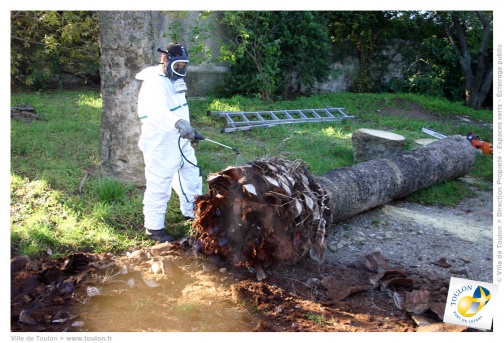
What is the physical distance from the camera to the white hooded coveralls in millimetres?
4902

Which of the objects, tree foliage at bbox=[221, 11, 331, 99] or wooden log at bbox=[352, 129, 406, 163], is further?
tree foliage at bbox=[221, 11, 331, 99]

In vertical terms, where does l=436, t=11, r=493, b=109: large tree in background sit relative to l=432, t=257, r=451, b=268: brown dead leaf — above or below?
above

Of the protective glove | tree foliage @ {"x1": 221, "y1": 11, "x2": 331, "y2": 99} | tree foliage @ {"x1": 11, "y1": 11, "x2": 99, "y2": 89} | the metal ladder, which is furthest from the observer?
tree foliage @ {"x1": 221, "y1": 11, "x2": 331, "y2": 99}

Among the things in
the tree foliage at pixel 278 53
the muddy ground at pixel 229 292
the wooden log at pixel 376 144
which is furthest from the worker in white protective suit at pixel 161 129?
the tree foliage at pixel 278 53

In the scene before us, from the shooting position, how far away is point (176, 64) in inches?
194

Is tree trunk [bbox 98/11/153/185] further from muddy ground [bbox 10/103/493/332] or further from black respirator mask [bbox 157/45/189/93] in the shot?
muddy ground [bbox 10/103/493/332]

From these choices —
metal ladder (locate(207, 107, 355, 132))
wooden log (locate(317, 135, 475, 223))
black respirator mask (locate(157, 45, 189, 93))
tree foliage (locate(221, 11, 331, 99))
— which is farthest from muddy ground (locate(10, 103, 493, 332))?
tree foliage (locate(221, 11, 331, 99))

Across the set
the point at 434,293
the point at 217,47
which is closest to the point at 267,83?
the point at 217,47

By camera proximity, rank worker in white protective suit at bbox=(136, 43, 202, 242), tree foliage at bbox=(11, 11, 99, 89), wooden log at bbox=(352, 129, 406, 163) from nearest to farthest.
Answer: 1. worker in white protective suit at bbox=(136, 43, 202, 242)
2. tree foliage at bbox=(11, 11, 99, 89)
3. wooden log at bbox=(352, 129, 406, 163)

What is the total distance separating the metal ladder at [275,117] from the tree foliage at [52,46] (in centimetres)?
292

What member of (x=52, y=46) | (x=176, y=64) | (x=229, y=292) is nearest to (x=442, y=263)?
(x=229, y=292)
